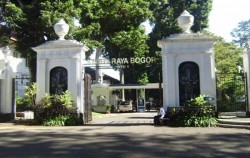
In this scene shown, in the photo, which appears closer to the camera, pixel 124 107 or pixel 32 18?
pixel 32 18

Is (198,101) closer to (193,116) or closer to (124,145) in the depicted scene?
(193,116)

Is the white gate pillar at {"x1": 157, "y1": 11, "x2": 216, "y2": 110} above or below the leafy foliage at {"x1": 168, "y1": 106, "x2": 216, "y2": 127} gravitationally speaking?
above

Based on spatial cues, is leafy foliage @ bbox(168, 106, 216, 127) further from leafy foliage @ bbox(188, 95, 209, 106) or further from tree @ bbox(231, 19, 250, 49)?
tree @ bbox(231, 19, 250, 49)

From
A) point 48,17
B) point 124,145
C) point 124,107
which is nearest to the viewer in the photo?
point 124,145

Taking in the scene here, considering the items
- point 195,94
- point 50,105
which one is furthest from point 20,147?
point 195,94

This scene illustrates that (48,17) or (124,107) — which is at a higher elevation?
(48,17)

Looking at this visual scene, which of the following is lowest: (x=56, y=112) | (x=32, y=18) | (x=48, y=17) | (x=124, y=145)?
(x=124, y=145)

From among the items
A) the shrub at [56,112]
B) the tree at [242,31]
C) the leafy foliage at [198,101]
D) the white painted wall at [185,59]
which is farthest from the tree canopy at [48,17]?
the tree at [242,31]

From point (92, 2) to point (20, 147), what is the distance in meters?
18.3

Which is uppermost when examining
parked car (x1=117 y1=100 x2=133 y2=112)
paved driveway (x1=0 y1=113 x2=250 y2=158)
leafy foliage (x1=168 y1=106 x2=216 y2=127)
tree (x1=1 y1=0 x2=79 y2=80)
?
tree (x1=1 y1=0 x2=79 y2=80)

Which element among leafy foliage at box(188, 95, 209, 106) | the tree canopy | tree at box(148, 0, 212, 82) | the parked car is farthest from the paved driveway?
tree at box(148, 0, 212, 82)

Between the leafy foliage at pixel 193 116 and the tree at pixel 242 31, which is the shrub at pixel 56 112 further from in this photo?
the tree at pixel 242 31

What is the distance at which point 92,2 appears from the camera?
26.5 m

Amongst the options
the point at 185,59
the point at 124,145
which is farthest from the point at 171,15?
the point at 124,145
